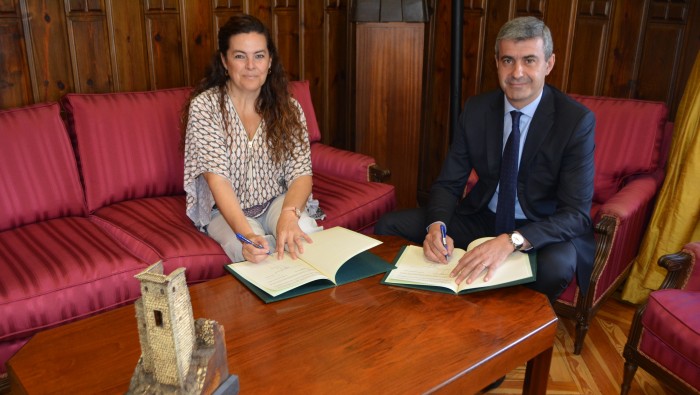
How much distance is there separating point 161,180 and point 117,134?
0.83 feet

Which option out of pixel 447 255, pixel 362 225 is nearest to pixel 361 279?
pixel 447 255

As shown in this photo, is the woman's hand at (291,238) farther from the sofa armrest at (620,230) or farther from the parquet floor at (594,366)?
the sofa armrest at (620,230)

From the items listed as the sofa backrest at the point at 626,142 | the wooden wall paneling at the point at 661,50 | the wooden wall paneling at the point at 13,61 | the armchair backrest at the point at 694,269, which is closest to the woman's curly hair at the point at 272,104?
the wooden wall paneling at the point at 13,61

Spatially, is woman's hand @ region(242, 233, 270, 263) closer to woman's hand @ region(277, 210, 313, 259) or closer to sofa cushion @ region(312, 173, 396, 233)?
woman's hand @ region(277, 210, 313, 259)

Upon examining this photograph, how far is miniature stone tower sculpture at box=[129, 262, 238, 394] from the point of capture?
87 centimetres

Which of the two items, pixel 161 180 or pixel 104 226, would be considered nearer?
pixel 104 226

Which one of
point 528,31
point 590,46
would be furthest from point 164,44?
point 590,46

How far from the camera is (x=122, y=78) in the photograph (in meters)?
2.70

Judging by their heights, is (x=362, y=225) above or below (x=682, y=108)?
below

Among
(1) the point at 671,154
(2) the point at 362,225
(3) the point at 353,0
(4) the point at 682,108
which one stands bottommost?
(2) the point at 362,225

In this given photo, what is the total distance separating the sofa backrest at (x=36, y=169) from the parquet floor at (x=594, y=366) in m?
1.71

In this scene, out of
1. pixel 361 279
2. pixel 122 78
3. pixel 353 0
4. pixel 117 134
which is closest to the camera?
pixel 361 279

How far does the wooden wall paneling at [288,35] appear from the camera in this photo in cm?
322

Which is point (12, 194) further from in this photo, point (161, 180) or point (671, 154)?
point (671, 154)
